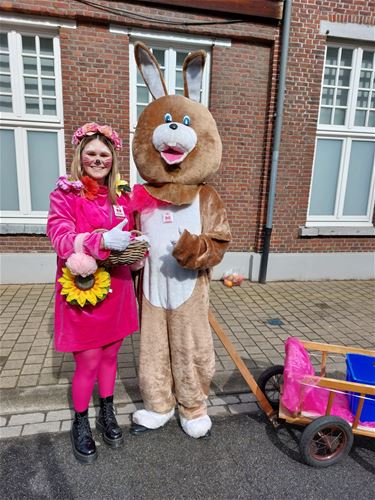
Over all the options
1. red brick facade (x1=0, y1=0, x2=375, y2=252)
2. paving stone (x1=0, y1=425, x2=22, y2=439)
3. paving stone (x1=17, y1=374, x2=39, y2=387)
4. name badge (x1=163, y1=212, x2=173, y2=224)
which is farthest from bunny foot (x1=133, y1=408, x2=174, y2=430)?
red brick facade (x1=0, y1=0, x2=375, y2=252)

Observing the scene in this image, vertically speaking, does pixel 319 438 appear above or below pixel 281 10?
below

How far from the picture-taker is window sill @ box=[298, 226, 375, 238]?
6359 mm

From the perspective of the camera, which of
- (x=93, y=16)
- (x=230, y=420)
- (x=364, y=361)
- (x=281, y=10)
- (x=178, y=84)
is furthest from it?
(x=178, y=84)

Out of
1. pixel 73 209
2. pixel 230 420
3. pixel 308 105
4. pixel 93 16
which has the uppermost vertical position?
pixel 93 16

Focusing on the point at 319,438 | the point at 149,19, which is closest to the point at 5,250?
the point at 149,19

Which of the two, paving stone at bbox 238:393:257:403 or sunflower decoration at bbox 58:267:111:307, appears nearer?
sunflower decoration at bbox 58:267:111:307

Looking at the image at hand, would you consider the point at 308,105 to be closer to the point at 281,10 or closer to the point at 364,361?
the point at 281,10

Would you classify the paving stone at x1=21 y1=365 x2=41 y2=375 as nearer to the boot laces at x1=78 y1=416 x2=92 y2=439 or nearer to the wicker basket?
the boot laces at x1=78 y1=416 x2=92 y2=439

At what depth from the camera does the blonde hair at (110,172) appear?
221cm

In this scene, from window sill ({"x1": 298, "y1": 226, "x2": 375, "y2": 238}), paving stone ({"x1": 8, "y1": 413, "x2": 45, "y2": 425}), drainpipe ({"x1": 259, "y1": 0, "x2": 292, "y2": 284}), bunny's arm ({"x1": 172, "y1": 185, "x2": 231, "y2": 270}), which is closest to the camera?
bunny's arm ({"x1": 172, "y1": 185, "x2": 231, "y2": 270})

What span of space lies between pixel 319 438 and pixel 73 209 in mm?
2138

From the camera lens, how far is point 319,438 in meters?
2.40

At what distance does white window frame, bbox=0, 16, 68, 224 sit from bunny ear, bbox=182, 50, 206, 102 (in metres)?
3.65

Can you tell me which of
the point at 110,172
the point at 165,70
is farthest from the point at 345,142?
the point at 110,172
